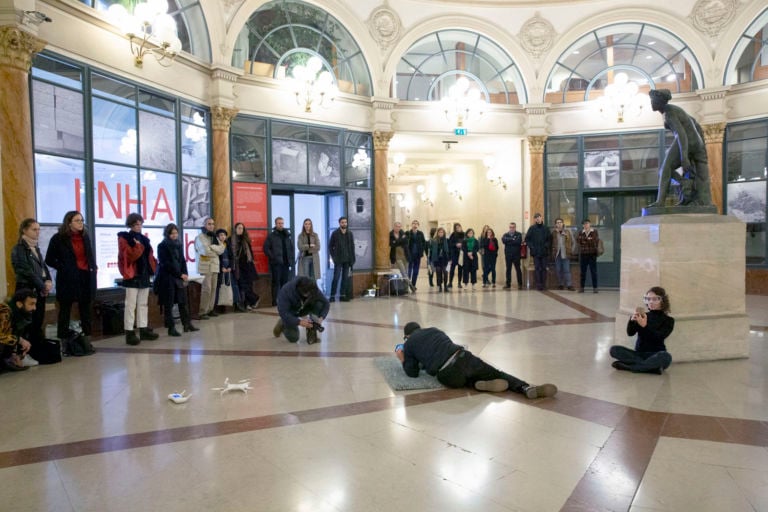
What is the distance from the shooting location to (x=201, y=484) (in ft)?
9.27

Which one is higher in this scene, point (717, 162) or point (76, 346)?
point (717, 162)

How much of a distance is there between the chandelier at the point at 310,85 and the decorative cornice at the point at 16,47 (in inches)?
190

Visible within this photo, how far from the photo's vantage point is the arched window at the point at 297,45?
35.5ft

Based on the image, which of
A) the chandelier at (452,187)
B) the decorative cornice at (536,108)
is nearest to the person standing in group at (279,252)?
the decorative cornice at (536,108)

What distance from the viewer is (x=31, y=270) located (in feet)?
18.9

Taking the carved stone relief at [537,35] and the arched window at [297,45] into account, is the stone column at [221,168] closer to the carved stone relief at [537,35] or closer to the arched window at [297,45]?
the arched window at [297,45]

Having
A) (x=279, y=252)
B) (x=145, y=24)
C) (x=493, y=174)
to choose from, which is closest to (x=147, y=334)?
(x=279, y=252)

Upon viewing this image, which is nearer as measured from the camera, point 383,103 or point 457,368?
point 457,368

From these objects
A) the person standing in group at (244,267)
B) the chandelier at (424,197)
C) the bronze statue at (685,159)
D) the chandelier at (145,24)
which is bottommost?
the person standing in group at (244,267)

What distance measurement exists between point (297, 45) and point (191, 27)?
244 centimetres

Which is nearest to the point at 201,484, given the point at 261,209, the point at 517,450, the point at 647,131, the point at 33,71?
the point at 517,450

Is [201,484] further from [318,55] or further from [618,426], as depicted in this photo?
[318,55]

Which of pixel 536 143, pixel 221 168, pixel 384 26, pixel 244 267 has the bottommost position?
pixel 244 267

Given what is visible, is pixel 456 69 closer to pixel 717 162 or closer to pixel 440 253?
pixel 440 253
